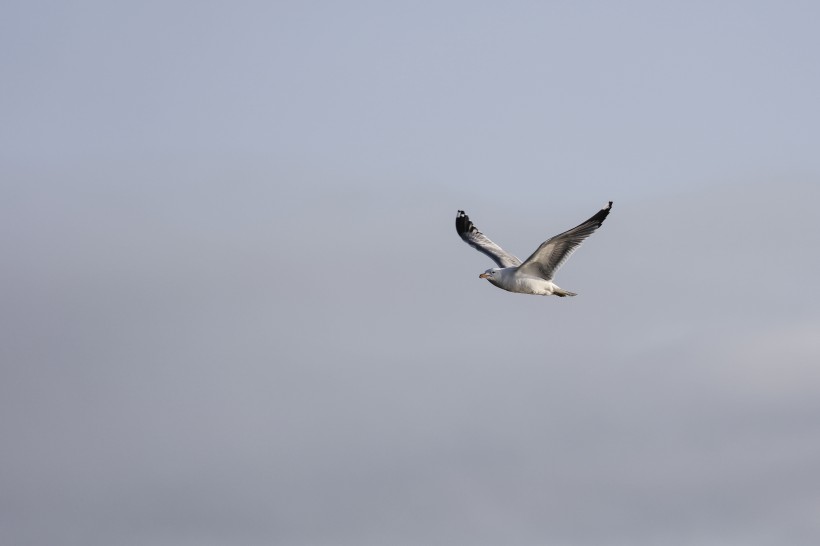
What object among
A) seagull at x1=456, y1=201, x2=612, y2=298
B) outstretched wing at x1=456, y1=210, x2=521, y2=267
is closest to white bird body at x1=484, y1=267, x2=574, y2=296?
seagull at x1=456, y1=201, x2=612, y2=298

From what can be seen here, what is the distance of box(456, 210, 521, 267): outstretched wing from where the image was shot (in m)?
58.7

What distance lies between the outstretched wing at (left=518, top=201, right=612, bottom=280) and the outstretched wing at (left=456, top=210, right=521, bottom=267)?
18.0ft

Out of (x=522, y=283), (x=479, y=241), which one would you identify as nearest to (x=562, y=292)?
(x=522, y=283)

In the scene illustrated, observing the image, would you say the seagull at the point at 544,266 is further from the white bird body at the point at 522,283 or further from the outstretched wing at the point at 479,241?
the outstretched wing at the point at 479,241

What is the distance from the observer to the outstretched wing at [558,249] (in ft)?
163

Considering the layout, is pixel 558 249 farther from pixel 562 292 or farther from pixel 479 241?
pixel 479 241

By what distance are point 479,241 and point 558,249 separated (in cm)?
1086

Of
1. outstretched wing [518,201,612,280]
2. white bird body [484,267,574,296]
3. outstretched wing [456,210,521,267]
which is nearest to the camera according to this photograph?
outstretched wing [518,201,612,280]

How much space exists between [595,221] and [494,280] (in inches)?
242

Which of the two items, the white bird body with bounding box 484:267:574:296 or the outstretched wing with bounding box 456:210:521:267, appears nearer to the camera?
the white bird body with bounding box 484:267:574:296

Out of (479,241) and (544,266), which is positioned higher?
(479,241)

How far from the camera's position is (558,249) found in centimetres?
5125

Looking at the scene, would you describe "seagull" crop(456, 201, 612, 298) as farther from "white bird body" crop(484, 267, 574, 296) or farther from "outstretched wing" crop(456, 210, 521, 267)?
"outstretched wing" crop(456, 210, 521, 267)

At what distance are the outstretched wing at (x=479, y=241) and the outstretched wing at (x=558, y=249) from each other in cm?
548
